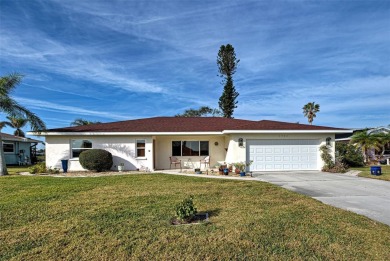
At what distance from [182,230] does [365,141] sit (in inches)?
883

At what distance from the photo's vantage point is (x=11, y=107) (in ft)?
51.5

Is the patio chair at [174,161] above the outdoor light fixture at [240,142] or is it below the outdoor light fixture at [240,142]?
below

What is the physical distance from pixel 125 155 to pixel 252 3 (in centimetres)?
1180

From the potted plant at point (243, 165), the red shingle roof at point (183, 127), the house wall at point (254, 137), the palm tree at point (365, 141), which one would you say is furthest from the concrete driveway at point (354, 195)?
the palm tree at point (365, 141)

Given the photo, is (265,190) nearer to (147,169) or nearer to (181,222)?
(181,222)

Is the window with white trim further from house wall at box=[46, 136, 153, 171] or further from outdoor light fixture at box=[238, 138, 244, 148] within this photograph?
outdoor light fixture at box=[238, 138, 244, 148]

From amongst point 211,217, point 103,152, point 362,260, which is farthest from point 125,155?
point 362,260

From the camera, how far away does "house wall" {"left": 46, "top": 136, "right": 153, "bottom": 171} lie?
1612cm

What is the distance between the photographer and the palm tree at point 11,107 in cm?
1512

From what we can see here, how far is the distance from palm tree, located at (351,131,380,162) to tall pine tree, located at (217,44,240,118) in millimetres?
14495

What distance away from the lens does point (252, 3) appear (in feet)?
37.9

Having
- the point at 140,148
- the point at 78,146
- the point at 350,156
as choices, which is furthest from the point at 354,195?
the point at 78,146

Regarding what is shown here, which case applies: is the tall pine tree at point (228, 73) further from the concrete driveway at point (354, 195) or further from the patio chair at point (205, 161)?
the concrete driveway at point (354, 195)

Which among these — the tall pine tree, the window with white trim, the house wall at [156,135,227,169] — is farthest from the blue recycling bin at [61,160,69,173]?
the tall pine tree
